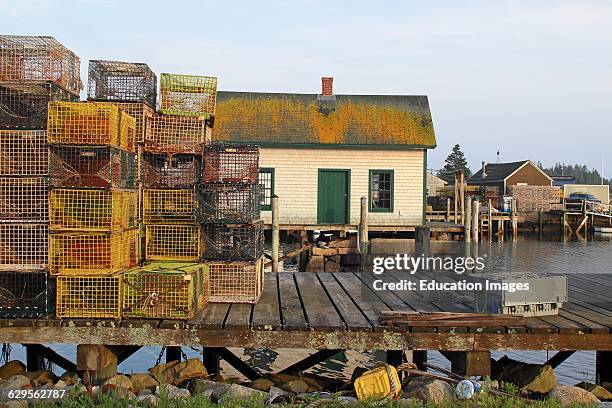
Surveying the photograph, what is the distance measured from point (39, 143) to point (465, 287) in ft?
20.3

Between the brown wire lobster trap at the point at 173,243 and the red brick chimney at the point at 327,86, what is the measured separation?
1763cm

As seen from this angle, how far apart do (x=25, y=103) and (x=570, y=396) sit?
738cm

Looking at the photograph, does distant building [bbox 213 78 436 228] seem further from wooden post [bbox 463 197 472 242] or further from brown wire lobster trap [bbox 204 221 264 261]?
brown wire lobster trap [bbox 204 221 264 261]

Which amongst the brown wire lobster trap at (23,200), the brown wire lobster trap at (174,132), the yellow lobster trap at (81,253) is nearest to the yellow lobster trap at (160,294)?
the yellow lobster trap at (81,253)

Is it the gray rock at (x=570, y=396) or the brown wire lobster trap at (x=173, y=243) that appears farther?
the brown wire lobster trap at (x=173, y=243)

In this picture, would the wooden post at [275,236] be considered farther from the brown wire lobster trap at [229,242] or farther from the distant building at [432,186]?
the distant building at [432,186]

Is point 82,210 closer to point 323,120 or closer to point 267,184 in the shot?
point 267,184

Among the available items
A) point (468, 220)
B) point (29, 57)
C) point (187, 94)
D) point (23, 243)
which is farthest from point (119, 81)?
point (468, 220)

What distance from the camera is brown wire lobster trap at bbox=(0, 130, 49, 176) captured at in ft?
26.1

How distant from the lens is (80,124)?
7.84 meters

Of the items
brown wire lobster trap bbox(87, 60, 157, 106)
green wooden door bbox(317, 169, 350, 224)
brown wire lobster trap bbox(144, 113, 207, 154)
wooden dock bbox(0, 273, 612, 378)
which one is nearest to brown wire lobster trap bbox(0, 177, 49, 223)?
wooden dock bbox(0, 273, 612, 378)

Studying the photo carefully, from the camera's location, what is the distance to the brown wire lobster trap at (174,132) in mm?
9242

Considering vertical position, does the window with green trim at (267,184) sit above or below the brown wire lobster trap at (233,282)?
above

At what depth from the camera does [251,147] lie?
31.9ft
